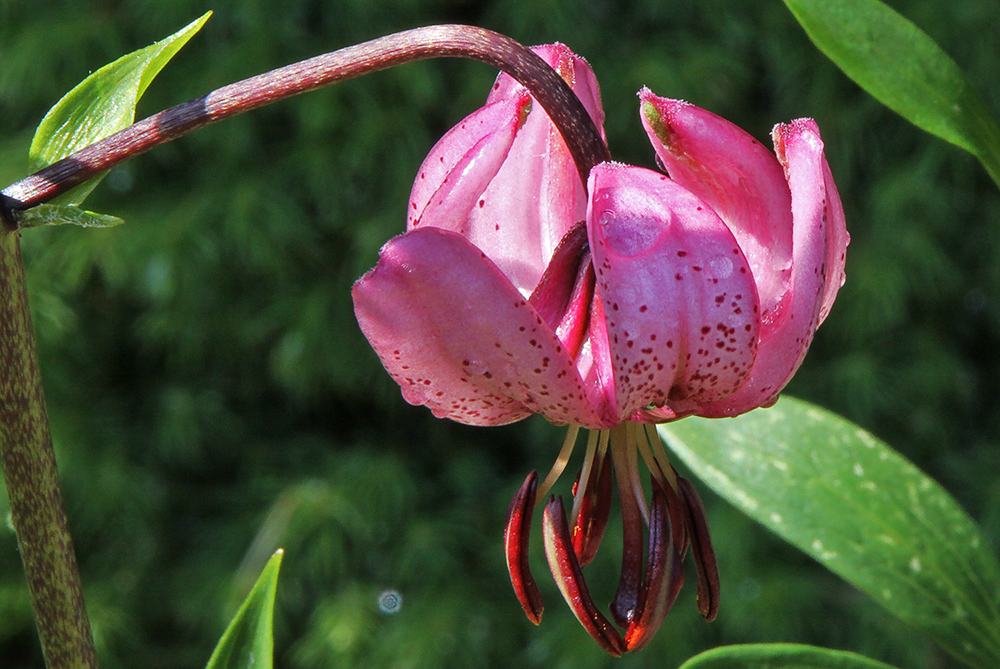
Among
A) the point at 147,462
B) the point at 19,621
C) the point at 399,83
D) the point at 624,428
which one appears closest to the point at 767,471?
the point at 624,428

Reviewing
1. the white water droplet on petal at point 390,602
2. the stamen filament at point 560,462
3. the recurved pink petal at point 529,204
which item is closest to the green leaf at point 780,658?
the stamen filament at point 560,462

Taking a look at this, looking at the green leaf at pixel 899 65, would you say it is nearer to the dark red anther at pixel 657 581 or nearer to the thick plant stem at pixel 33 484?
the dark red anther at pixel 657 581

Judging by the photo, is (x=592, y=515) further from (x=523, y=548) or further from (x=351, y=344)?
(x=351, y=344)

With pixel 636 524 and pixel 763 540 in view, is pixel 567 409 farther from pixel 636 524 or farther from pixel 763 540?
pixel 763 540

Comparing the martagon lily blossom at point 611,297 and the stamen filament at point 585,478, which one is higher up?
the martagon lily blossom at point 611,297

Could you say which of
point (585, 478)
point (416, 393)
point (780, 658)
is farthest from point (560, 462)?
point (780, 658)
